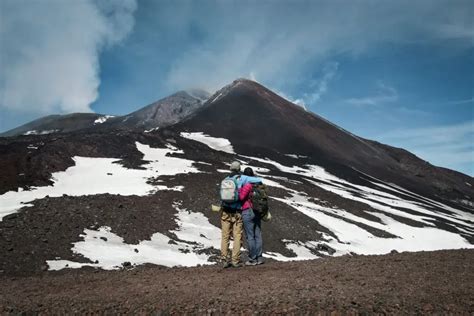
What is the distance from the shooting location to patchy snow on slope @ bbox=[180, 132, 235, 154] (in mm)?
88531

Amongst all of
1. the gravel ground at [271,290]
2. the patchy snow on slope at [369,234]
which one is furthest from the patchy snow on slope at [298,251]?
the gravel ground at [271,290]

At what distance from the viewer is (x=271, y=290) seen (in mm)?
8570

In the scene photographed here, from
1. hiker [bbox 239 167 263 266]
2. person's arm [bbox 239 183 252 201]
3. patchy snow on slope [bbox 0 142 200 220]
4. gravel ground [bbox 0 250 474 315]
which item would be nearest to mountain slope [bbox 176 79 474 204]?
patchy snow on slope [bbox 0 142 200 220]

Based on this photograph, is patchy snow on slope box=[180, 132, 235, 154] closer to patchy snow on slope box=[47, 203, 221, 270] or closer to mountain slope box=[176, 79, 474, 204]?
mountain slope box=[176, 79, 474, 204]

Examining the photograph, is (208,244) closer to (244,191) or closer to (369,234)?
(244,191)

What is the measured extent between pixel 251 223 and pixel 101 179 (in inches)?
1267

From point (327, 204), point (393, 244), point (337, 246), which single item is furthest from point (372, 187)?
point (337, 246)

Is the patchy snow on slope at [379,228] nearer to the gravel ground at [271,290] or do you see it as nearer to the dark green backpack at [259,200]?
the dark green backpack at [259,200]

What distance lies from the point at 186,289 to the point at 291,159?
3299 inches

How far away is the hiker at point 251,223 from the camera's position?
1289 centimetres

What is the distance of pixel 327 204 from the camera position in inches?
2089

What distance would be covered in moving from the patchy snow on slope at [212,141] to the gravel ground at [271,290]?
2934 inches

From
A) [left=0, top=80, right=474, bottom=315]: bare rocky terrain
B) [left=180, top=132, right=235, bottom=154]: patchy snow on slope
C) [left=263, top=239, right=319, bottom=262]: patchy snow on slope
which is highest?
[left=180, top=132, right=235, bottom=154]: patchy snow on slope

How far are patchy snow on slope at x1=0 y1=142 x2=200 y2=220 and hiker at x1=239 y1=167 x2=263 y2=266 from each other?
17.4 meters
